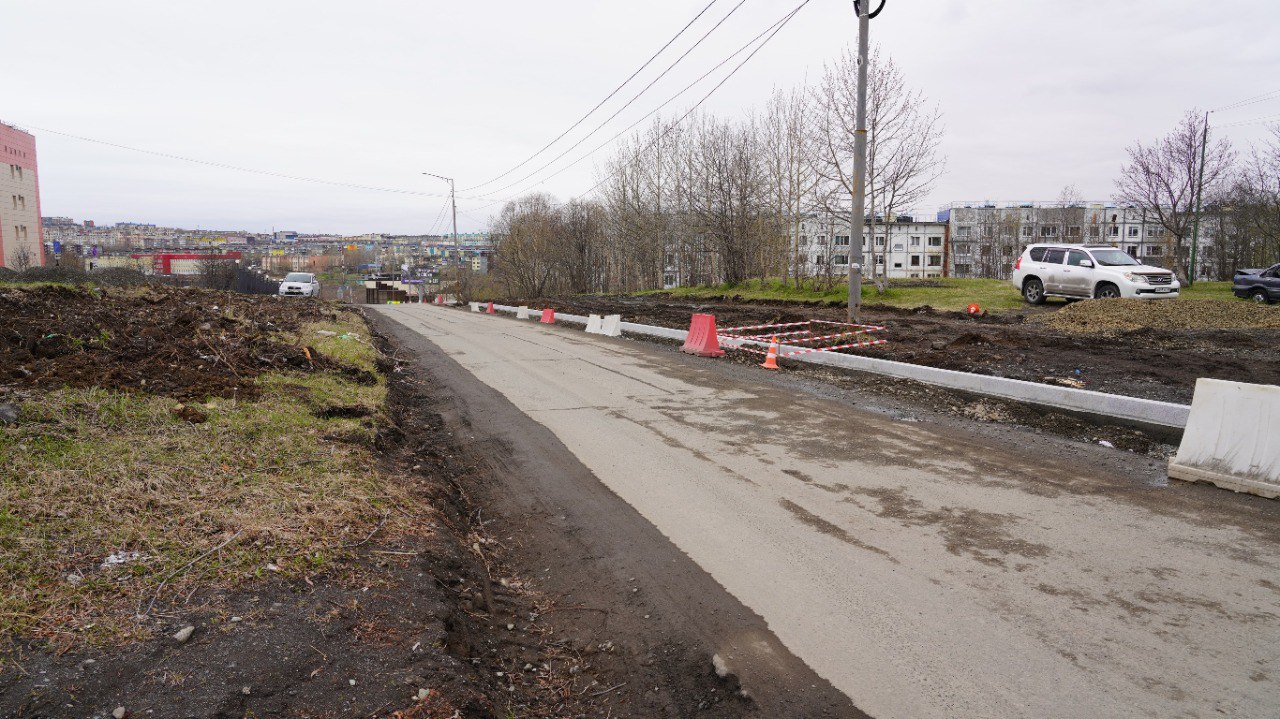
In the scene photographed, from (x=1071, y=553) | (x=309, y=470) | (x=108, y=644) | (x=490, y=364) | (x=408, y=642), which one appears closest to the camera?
(x=108, y=644)

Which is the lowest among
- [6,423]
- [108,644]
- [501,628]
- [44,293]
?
[501,628]

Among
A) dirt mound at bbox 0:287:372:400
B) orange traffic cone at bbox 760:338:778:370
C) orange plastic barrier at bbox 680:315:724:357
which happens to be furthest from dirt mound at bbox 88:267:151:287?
orange traffic cone at bbox 760:338:778:370

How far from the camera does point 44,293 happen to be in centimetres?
1552

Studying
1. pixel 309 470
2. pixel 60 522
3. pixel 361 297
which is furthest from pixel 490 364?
pixel 361 297

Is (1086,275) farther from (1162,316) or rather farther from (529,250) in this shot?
(529,250)

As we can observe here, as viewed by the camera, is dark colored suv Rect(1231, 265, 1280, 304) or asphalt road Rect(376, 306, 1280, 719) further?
dark colored suv Rect(1231, 265, 1280, 304)

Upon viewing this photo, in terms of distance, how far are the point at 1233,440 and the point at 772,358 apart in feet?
26.7

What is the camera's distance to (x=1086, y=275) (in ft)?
70.6

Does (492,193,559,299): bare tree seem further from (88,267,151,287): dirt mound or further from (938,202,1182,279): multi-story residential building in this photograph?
(938,202,1182,279): multi-story residential building

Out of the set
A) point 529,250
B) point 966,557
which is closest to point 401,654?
point 966,557

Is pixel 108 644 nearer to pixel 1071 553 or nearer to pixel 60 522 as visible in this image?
pixel 60 522

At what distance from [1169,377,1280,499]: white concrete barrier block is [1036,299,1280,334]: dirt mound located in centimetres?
1027

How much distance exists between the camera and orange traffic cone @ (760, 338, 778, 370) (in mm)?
13896

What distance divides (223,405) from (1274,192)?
1909 inches
